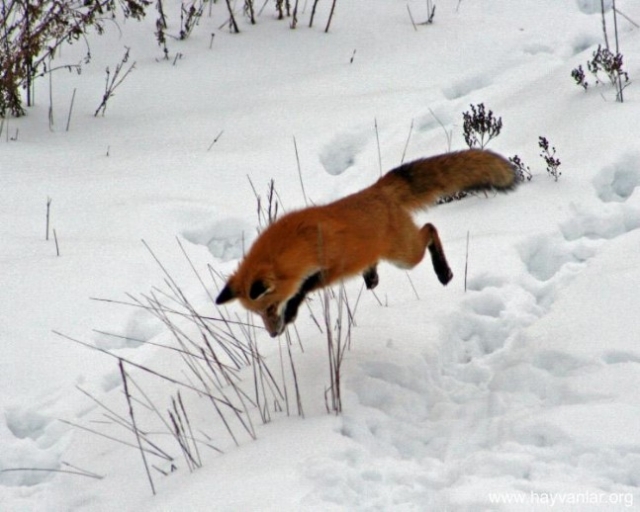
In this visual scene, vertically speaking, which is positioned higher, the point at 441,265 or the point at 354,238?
the point at 354,238

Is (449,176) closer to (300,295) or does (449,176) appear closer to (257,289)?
(300,295)

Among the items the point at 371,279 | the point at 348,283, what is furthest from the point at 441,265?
the point at 348,283

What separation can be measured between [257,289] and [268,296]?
0.22 m

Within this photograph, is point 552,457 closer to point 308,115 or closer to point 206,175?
point 206,175

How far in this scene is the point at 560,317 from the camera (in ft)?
15.0

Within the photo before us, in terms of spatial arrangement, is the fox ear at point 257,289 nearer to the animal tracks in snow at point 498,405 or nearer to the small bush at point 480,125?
the animal tracks in snow at point 498,405

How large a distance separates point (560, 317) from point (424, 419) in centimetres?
111

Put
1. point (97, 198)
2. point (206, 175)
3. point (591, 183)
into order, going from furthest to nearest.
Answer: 1. point (206, 175)
2. point (97, 198)
3. point (591, 183)

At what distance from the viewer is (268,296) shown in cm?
419

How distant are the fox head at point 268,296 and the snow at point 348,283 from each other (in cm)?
39

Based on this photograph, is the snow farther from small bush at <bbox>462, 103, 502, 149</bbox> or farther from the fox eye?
the fox eye

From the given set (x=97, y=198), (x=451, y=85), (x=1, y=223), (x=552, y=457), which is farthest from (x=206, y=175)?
(x=552, y=457)

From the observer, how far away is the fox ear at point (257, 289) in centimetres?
397

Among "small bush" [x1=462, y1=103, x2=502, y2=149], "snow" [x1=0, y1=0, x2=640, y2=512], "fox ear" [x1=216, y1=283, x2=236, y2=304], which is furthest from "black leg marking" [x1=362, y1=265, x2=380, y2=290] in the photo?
"small bush" [x1=462, y1=103, x2=502, y2=149]
